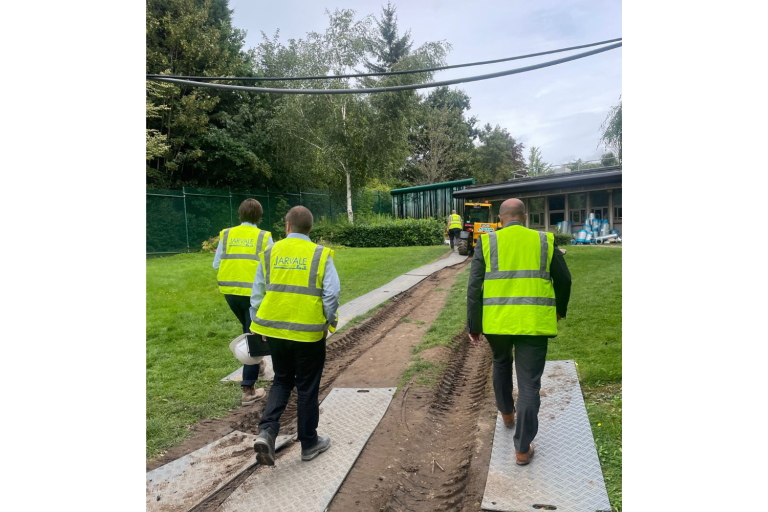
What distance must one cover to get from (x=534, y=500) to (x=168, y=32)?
73.4 feet

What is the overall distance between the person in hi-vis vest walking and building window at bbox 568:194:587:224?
20.2 meters

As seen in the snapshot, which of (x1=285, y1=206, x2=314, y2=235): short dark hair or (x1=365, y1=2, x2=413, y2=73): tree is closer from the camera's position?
(x1=285, y1=206, x2=314, y2=235): short dark hair

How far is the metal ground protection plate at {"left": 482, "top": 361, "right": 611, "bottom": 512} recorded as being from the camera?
9.04 ft

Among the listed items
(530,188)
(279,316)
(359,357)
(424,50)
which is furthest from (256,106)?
(279,316)

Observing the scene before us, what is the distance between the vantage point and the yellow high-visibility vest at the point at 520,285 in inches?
125

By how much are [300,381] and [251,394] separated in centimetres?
143

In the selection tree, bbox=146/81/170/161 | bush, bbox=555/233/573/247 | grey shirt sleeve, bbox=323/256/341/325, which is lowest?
grey shirt sleeve, bbox=323/256/341/325

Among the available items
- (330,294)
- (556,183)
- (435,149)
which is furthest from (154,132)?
(435,149)

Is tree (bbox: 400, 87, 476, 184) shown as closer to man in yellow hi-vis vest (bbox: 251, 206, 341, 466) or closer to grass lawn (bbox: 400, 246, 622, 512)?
grass lawn (bbox: 400, 246, 622, 512)

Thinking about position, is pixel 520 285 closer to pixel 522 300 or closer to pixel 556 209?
pixel 522 300

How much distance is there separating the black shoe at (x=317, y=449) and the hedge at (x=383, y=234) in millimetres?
18672

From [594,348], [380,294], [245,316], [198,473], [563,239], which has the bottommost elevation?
[198,473]

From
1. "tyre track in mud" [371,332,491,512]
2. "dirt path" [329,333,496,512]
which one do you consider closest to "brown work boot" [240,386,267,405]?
"dirt path" [329,333,496,512]

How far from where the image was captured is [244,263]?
452cm
